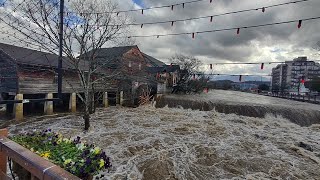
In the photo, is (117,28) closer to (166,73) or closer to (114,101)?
(114,101)

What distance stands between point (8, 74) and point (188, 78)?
70.2ft

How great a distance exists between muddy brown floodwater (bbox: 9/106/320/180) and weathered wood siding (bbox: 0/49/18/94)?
3.28 m

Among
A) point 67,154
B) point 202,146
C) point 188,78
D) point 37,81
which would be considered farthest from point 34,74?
point 188,78

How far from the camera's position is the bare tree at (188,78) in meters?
29.7

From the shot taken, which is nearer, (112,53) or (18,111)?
(18,111)

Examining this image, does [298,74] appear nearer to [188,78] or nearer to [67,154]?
[188,78]

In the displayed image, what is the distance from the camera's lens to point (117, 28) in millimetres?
10008

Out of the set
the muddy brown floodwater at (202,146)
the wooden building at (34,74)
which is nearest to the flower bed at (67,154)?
the muddy brown floodwater at (202,146)

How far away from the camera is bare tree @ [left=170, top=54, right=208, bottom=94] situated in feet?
97.3

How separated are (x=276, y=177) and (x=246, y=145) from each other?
2.85 m

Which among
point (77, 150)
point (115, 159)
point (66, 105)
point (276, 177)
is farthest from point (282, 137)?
point (66, 105)

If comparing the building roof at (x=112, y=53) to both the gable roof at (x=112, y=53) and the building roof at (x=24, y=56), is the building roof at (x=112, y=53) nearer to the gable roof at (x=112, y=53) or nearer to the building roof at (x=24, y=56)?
the gable roof at (x=112, y=53)

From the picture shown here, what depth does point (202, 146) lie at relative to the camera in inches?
344

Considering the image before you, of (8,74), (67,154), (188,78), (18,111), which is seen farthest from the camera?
(188,78)
